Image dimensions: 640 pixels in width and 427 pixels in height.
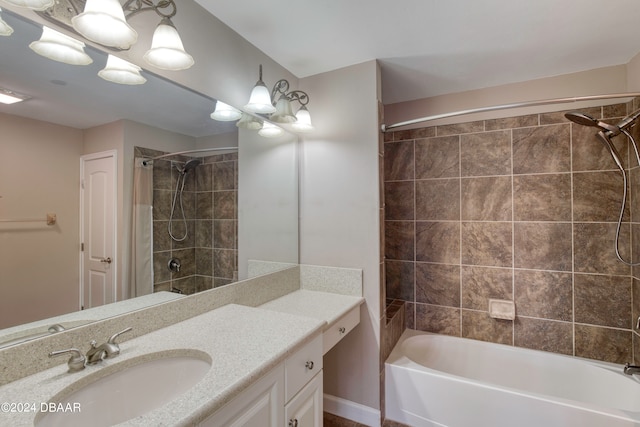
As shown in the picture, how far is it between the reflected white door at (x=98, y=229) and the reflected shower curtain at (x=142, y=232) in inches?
3.0

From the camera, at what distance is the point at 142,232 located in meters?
1.23

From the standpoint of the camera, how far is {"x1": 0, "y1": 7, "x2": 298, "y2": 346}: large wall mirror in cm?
89

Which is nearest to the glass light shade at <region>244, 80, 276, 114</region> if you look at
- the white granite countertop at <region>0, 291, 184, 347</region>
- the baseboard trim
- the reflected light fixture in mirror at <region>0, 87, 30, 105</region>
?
the reflected light fixture in mirror at <region>0, 87, 30, 105</region>

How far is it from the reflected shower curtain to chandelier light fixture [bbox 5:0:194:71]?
0.43 meters

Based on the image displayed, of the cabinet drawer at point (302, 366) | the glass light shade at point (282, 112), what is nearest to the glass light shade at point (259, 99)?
the glass light shade at point (282, 112)

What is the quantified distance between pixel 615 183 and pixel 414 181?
1311 millimetres

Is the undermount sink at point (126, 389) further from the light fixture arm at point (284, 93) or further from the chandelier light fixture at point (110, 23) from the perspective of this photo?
the light fixture arm at point (284, 93)

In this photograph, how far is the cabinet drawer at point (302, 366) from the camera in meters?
1.09

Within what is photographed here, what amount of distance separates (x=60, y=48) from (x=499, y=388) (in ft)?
8.43

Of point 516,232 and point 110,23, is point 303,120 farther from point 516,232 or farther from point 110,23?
point 516,232

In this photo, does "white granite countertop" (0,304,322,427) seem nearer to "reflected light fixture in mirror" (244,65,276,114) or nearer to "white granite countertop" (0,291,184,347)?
"white granite countertop" (0,291,184,347)

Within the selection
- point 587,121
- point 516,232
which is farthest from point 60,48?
point 516,232

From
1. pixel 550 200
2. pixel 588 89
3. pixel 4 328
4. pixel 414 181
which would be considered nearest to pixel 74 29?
pixel 4 328

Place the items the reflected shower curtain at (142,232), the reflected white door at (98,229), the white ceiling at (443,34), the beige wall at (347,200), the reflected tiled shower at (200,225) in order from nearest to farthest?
1. the reflected white door at (98,229)
2. the reflected shower curtain at (142,232)
3. the reflected tiled shower at (200,225)
4. the white ceiling at (443,34)
5. the beige wall at (347,200)
